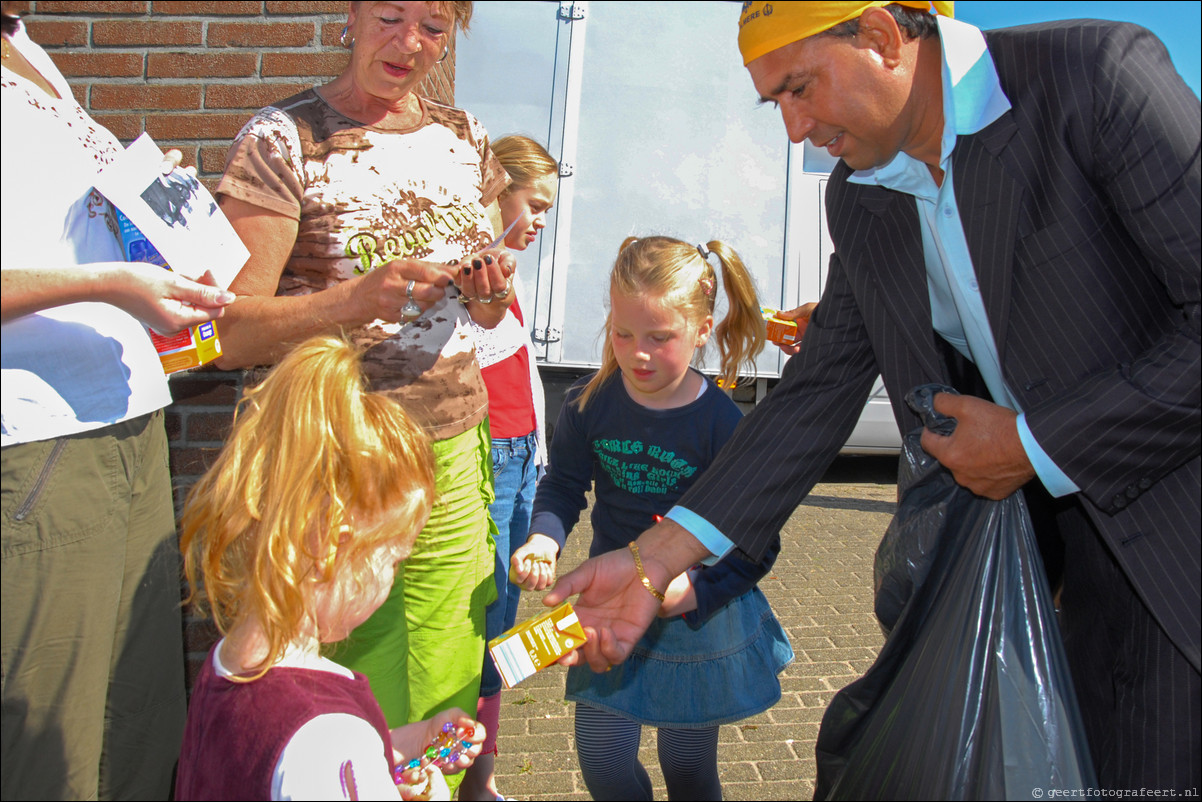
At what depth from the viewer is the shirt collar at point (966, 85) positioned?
1.68 meters

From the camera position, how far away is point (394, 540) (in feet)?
4.96

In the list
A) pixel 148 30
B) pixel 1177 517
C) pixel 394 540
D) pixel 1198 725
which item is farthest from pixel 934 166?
pixel 148 30

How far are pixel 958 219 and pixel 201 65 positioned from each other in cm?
234

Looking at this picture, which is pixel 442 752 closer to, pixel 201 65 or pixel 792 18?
pixel 792 18

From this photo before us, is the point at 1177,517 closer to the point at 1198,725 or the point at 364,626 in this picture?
the point at 1198,725

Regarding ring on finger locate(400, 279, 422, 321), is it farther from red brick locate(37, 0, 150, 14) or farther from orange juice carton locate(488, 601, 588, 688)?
red brick locate(37, 0, 150, 14)

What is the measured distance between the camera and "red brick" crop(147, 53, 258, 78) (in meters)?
2.81

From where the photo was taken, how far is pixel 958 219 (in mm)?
1738

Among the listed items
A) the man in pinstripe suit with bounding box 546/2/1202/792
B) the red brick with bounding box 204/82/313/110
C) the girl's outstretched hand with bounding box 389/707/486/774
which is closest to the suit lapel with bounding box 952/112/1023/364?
the man in pinstripe suit with bounding box 546/2/1202/792

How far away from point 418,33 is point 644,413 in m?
1.10

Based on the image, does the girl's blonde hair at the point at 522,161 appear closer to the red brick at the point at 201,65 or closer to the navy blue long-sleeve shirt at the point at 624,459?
the red brick at the point at 201,65

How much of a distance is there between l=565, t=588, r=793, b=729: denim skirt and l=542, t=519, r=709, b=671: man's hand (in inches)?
11.8

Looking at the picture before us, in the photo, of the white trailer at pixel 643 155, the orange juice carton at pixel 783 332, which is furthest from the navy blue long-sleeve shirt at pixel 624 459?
the white trailer at pixel 643 155

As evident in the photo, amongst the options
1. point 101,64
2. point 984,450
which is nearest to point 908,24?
point 984,450
